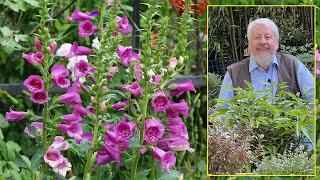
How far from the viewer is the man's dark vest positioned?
2385 mm

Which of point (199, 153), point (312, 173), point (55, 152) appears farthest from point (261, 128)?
point (199, 153)

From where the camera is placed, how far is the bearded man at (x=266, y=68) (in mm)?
2375

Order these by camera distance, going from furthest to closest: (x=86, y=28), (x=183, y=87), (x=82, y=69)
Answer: (x=86, y=28), (x=82, y=69), (x=183, y=87)

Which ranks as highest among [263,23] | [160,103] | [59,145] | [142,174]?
[263,23]

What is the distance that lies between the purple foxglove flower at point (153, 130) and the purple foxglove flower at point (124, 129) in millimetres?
44

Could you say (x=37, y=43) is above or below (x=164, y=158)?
above

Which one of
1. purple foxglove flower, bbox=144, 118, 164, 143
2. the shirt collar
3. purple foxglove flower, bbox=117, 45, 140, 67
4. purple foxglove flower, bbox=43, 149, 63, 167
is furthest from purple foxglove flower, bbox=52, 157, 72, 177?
the shirt collar

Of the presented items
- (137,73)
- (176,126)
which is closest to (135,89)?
(137,73)

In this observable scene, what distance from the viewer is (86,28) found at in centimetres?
279

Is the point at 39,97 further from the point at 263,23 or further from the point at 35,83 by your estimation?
the point at 263,23

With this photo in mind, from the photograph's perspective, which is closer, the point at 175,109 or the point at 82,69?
the point at 175,109

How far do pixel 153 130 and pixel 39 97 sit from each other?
14.1 inches

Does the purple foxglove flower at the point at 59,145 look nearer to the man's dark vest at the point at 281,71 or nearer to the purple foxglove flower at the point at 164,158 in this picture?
the purple foxglove flower at the point at 164,158

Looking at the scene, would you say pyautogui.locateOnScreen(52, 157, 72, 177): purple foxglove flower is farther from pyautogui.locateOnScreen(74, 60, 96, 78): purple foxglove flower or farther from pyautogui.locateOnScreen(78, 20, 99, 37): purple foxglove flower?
pyautogui.locateOnScreen(78, 20, 99, 37): purple foxglove flower
